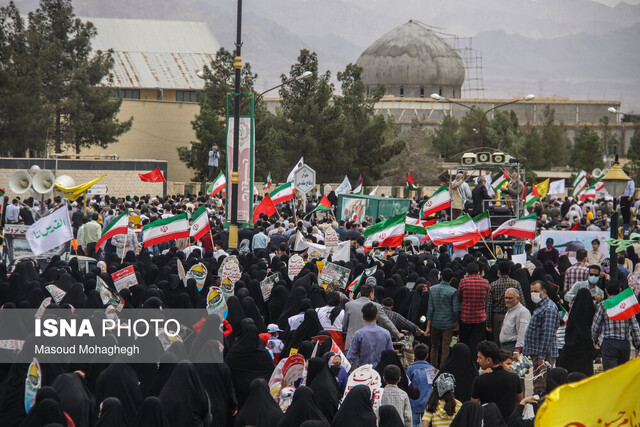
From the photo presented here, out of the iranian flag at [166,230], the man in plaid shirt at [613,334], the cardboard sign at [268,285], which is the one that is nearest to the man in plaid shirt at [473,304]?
the man in plaid shirt at [613,334]

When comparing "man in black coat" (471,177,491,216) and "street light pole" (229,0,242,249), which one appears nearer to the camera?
"street light pole" (229,0,242,249)

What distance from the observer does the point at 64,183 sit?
23.0 m

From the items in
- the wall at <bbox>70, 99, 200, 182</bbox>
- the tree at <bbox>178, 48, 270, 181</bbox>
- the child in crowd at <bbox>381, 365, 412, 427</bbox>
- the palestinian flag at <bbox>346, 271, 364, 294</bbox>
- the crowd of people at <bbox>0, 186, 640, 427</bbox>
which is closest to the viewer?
the crowd of people at <bbox>0, 186, 640, 427</bbox>

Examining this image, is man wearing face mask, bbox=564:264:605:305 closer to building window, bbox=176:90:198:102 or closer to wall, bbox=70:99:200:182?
wall, bbox=70:99:200:182

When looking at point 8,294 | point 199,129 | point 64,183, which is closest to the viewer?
point 8,294

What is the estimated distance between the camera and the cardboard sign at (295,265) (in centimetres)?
1297

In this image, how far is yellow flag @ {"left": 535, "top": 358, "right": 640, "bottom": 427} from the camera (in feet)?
14.6

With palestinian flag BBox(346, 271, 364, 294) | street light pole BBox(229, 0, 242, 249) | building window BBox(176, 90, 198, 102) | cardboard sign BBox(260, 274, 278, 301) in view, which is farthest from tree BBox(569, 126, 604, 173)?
cardboard sign BBox(260, 274, 278, 301)

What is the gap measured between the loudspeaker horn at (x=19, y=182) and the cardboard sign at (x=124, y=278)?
554 inches

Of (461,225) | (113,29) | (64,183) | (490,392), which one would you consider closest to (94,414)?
(490,392)

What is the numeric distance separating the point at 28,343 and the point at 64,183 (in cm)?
1592

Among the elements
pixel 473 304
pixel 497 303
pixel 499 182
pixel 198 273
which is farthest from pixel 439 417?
pixel 499 182

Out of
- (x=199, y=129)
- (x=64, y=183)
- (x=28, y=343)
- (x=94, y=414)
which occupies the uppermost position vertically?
(x=199, y=129)

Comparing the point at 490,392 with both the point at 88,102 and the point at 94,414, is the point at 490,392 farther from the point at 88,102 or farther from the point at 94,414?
the point at 88,102
